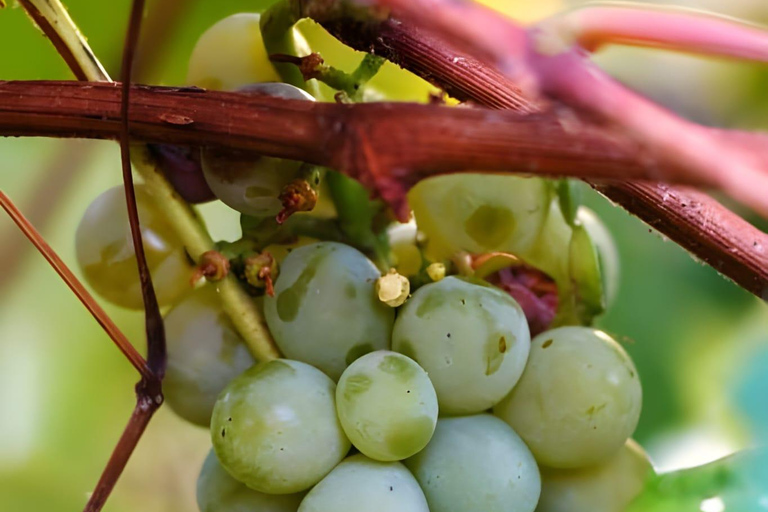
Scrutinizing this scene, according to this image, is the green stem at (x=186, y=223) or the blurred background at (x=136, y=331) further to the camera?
the blurred background at (x=136, y=331)

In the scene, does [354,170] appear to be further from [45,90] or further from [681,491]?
[681,491]

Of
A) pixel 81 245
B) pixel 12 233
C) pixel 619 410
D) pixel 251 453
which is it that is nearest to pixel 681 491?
pixel 619 410

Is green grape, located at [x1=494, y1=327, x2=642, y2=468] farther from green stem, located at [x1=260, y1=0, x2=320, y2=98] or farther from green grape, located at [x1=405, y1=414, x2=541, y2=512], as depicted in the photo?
green stem, located at [x1=260, y1=0, x2=320, y2=98]

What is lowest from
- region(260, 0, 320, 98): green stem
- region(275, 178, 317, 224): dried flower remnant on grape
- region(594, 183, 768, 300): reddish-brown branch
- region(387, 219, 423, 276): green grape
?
region(387, 219, 423, 276): green grape

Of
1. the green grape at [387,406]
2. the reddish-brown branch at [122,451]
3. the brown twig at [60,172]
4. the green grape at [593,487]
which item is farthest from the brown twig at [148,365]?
the brown twig at [60,172]

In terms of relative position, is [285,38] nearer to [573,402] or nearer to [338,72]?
[338,72]

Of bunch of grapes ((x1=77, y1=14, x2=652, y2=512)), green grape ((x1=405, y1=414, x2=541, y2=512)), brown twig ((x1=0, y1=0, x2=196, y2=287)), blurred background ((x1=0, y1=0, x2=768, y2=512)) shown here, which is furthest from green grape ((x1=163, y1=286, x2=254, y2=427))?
brown twig ((x1=0, y1=0, x2=196, y2=287))

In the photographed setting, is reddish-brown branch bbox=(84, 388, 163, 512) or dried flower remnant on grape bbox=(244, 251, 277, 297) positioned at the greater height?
dried flower remnant on grape bbox=(244, 251, 277, 297)

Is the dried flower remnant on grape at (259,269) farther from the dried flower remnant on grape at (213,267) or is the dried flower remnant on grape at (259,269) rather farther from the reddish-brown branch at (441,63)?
the reddish-brown branch at (441,63)
